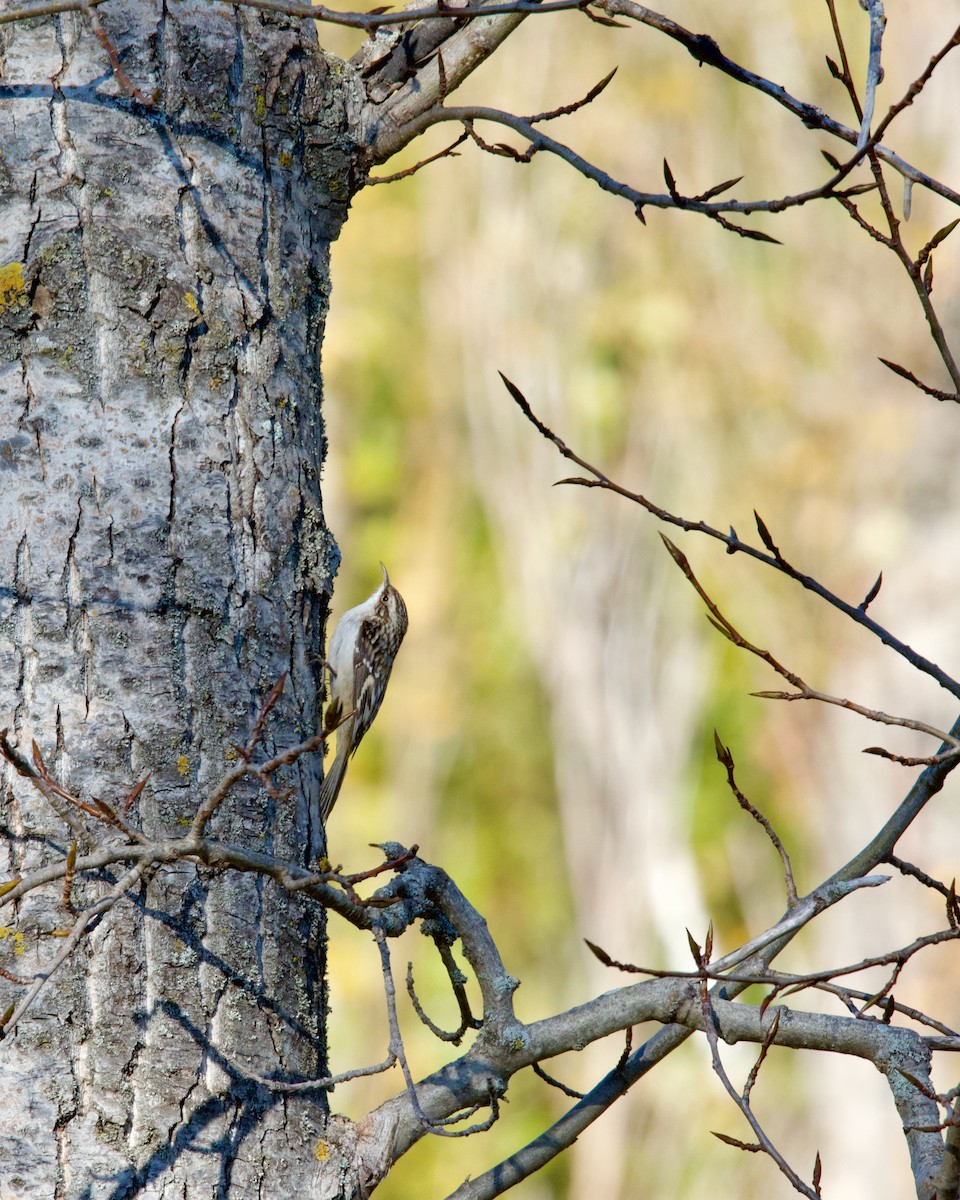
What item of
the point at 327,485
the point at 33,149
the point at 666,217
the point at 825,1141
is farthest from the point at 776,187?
the point at 33,149

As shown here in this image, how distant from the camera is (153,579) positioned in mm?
1909

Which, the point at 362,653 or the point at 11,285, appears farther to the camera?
the point at 362,653

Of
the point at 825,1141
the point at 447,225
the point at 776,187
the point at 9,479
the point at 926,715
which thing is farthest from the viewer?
the point at 447,225

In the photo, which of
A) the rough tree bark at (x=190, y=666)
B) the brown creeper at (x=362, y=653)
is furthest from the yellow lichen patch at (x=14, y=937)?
the brown creeper at (x=362, y=653)

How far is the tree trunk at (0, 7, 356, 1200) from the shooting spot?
1.78 metres

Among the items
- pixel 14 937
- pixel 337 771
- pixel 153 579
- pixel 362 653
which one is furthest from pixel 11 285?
pixel 362 653

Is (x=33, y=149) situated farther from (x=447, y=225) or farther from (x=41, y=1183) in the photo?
(x=447, y=225)

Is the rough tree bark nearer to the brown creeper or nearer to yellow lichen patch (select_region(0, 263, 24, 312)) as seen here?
yellow lichen patch (select_region(0, 263, 24, 312))

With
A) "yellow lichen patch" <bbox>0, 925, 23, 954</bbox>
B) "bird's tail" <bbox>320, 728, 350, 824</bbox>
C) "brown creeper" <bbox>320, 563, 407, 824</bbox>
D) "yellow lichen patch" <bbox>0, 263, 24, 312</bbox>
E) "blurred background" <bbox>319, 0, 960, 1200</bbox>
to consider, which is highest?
"blurred background" <bbox>319, 0, 960, 1200</bbox>

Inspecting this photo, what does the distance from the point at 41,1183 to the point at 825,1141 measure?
676cm

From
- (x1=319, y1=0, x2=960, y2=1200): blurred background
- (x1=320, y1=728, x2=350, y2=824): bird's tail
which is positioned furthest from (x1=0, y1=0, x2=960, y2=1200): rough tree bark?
(x1=319, y1=0, x2=960, y2=1200): blurred background

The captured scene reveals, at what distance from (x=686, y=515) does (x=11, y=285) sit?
251 inches

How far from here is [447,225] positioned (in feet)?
29.4

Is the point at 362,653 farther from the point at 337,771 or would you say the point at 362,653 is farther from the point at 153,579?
the point at 153,579
